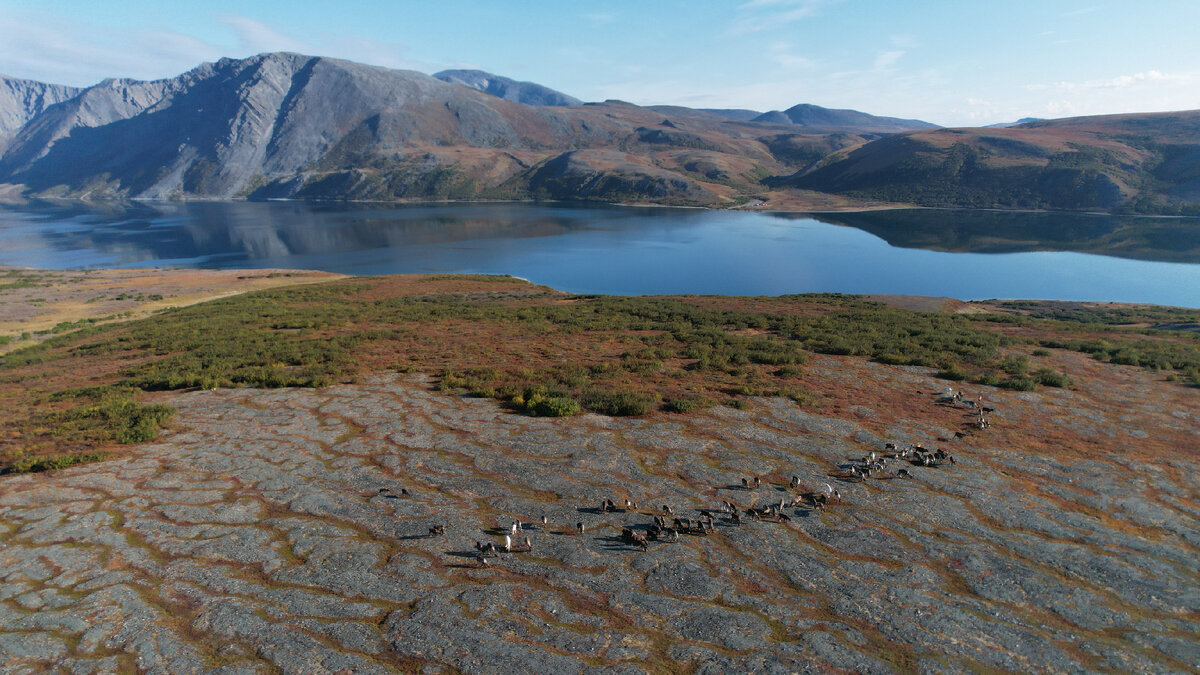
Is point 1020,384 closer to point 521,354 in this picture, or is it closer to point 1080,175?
point 521,354

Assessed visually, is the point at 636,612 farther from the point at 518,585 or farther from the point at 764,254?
the point at 764,254

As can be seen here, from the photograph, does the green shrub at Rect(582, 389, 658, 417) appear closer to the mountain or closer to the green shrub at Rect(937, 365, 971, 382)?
the green shrub at Rect(937, 365, 971, 382)

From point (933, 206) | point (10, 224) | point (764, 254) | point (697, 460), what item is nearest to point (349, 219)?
point (10, 224)

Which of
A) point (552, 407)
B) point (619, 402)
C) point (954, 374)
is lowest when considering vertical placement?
point (552, 407)

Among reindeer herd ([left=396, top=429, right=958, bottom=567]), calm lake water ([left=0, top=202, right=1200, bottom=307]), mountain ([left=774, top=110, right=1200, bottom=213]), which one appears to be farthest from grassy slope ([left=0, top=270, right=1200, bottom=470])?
mountain ([left=774, top=110, right=1200, bottom=213])

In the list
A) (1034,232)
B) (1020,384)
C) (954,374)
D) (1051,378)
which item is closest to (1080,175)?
(1034,232)

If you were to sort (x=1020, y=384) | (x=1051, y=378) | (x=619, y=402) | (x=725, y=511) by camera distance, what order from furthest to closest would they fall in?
(x=1051, y=378) → (x=1020, y=384) → (x=619, y=402) → (x=725, y=511)
